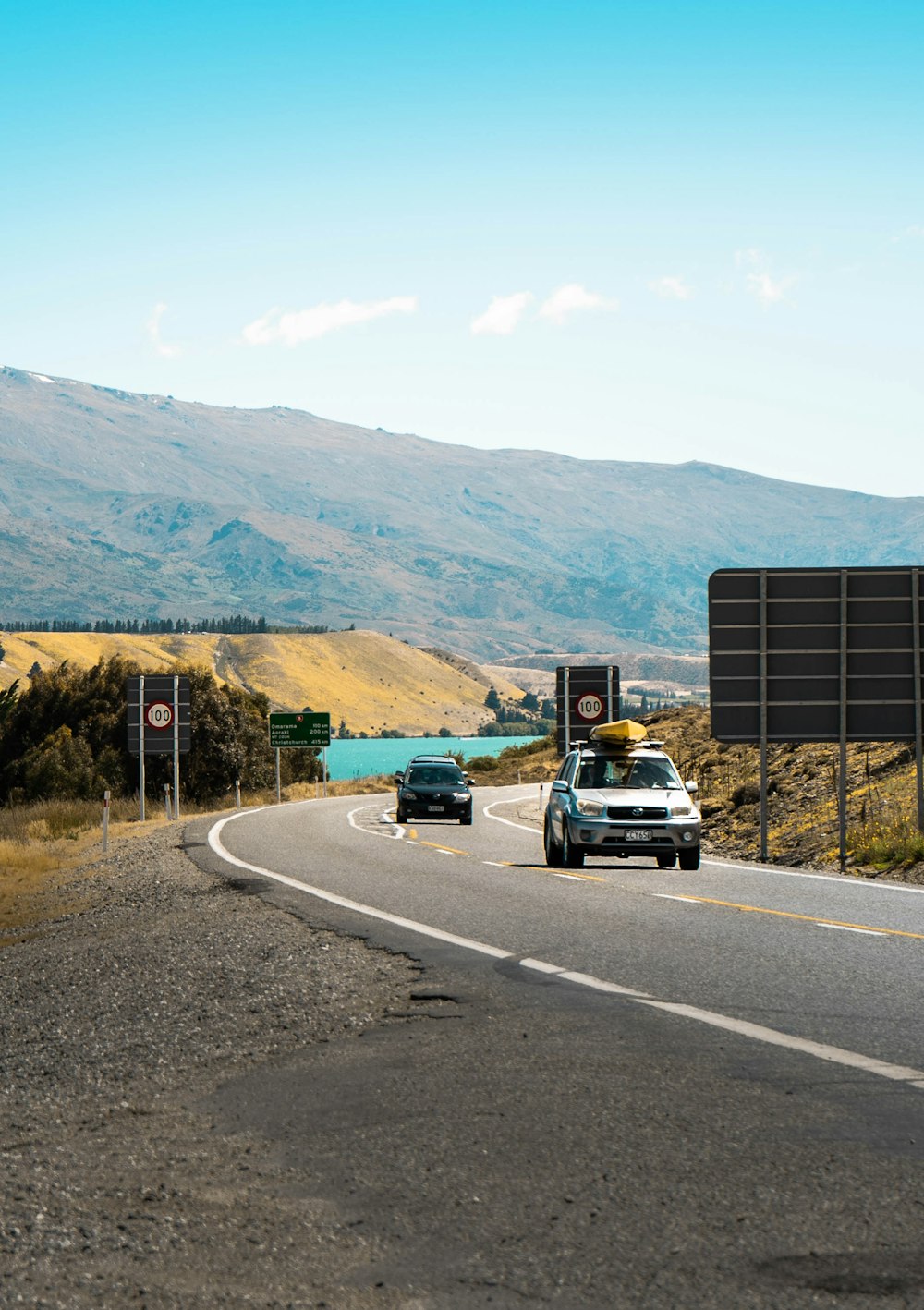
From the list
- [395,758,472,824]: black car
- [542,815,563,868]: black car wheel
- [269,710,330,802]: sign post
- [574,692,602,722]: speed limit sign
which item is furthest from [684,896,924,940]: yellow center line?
[269,710,330,802]: sign post

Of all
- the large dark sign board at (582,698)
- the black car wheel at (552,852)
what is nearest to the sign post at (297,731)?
the large dark sign board at (582,698)

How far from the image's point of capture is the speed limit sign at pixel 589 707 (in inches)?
2077

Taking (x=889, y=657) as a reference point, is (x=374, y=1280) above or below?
below

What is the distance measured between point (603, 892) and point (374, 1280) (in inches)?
541

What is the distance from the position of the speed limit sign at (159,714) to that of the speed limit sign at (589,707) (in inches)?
564

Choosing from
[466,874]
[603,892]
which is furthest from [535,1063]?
[466,874]

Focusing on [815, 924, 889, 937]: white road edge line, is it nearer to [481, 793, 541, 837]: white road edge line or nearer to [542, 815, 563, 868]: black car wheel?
[542, 815, 563, 868]: black car wheel

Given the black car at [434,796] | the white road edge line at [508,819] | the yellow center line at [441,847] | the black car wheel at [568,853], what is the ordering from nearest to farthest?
the black car wheel at [568,853], the yellow center line at [441,847], the white road edge line at [508,819], the black car at [434,796]

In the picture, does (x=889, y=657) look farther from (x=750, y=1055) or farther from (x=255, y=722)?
(x=255, y=722)

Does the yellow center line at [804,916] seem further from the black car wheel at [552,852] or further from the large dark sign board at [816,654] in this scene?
the large dark sign board at [816,654]

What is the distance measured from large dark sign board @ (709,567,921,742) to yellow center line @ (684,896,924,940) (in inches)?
343

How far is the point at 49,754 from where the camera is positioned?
6262cm

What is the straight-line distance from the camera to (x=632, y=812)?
22.4 metres

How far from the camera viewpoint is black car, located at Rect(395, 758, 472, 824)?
40344 millimetres
